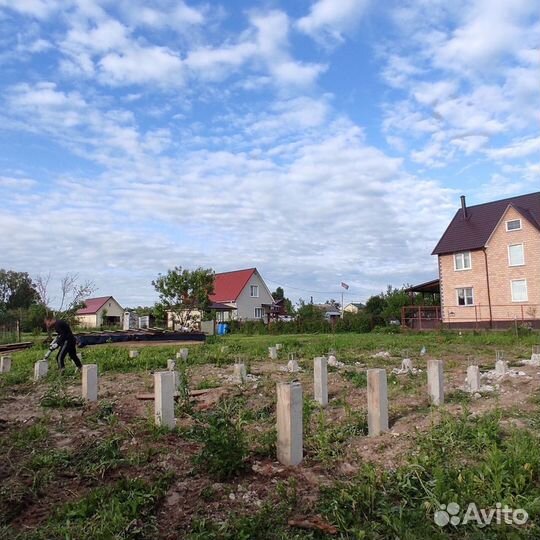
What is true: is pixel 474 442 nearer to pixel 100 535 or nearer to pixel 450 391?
pixel 450 391

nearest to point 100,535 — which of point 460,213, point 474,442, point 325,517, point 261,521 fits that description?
point 261,521

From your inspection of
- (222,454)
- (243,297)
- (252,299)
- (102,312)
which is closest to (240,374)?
(222,454)

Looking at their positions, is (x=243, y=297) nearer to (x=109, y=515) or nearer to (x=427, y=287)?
(x=427, y=287)

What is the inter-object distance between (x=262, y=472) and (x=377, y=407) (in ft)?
4.51

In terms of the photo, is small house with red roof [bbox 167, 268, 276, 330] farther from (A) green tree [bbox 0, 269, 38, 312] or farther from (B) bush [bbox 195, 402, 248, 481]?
(B) bush [bbox 195, 402, 248, 481]

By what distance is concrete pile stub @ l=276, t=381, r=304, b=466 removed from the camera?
13.2 feet

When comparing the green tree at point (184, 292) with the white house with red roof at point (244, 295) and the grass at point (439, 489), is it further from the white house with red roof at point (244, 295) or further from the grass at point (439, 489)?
the grass at point (439, 489)

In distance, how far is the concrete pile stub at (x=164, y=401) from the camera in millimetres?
4961

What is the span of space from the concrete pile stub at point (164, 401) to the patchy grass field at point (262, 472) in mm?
116

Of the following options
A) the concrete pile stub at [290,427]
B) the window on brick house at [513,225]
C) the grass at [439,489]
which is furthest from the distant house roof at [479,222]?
the concrete pile stub at [290,427]

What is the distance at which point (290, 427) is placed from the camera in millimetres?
4023

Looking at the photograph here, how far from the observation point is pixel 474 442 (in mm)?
4082

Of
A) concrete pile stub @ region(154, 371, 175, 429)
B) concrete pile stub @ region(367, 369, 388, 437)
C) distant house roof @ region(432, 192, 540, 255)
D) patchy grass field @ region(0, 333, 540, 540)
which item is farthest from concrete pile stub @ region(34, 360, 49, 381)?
distant house roof @ region(432, 192, 540, 255)

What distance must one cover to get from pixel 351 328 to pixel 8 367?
2609 centimetres
